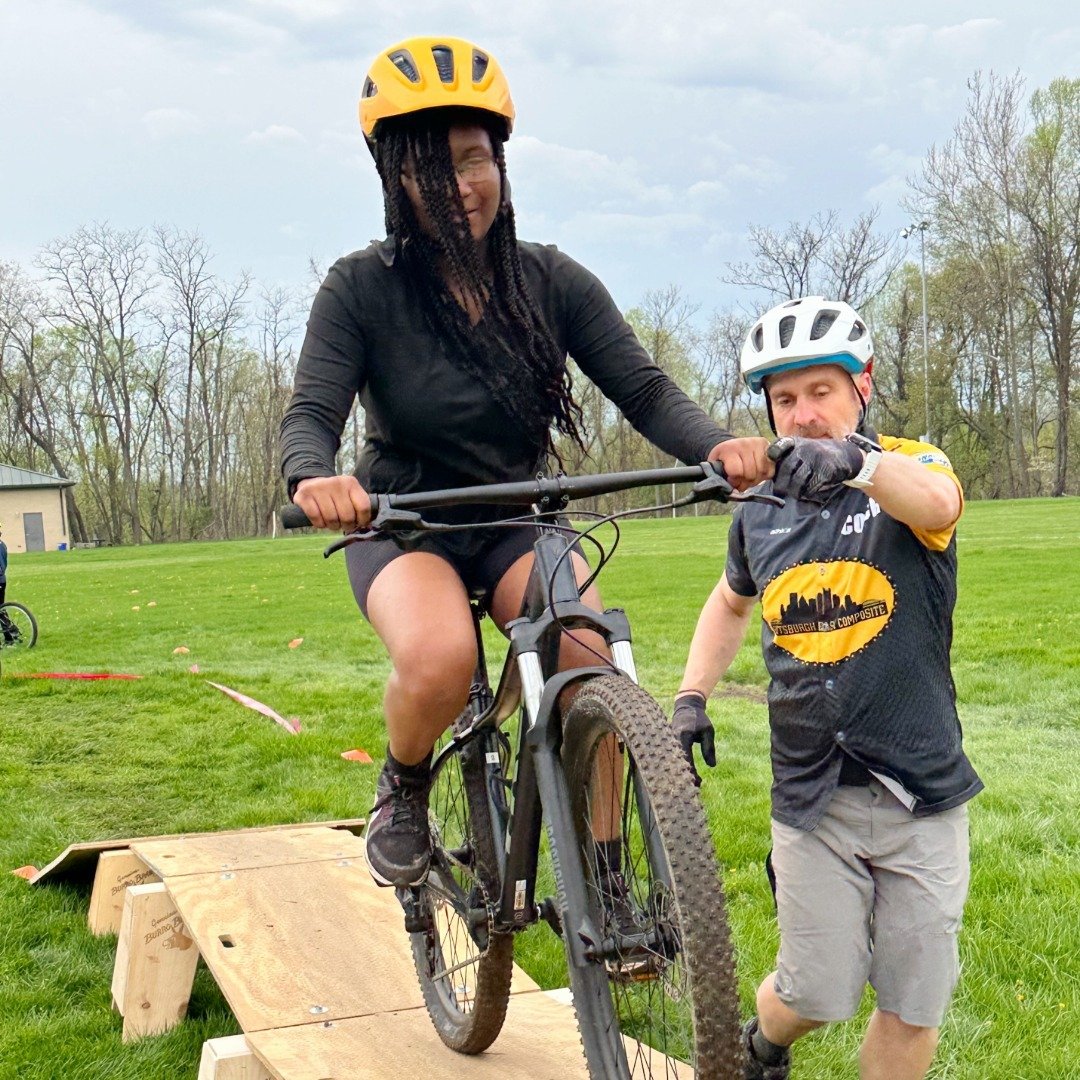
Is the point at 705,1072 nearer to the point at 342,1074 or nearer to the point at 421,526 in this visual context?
the point at 421,526

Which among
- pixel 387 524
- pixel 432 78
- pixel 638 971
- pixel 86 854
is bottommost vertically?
pixel 86 854

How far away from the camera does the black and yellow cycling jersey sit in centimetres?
268

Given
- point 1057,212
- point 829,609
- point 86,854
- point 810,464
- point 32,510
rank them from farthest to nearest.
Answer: point 32,510
point 1057,212
point 86,854
point 829,609
point 810,464

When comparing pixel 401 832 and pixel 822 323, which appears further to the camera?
pixel 401 832

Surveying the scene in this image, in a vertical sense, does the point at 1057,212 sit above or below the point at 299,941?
above

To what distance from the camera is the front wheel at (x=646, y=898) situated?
6.88 feet

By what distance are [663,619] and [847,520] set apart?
11250mm

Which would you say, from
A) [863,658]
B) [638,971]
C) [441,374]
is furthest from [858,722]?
[441,374]

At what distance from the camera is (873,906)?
271 cm

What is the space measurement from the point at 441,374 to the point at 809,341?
37.3 inches

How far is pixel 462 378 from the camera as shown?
318cm

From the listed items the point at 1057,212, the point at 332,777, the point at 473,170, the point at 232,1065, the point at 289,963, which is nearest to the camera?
the point at 473,170

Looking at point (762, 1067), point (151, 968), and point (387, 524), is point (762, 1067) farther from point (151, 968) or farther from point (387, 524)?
point (151, 968)

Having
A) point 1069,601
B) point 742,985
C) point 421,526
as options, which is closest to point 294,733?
point 742,985
